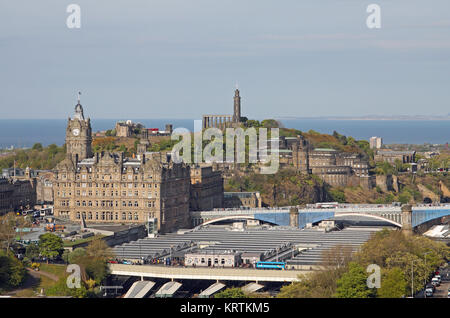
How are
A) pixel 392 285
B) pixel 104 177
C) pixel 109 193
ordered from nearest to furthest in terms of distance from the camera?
pixel 392 285
pixel 109 193
pixel 104 177

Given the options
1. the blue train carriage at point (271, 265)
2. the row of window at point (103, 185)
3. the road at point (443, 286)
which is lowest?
the road at point (443, 286)

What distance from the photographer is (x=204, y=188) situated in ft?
521

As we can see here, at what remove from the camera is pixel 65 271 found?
11169 centimetres

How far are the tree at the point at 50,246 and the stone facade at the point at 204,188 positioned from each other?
124 feet

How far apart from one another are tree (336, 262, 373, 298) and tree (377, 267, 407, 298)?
1611 mm

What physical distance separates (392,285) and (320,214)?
52.7 m

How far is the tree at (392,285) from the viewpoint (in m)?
98.5

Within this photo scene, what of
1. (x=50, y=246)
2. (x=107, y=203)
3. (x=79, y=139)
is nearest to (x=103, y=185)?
(x=107, y=203)

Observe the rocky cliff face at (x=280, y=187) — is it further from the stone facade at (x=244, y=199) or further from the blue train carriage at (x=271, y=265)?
the blue train carriage at (x=271, y=265)

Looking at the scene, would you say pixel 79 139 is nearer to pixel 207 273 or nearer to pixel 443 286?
pixel 207 273

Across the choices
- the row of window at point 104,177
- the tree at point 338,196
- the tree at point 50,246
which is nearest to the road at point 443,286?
the tree at point 50,246

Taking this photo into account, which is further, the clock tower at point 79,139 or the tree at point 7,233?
the clock tower at point 79,139

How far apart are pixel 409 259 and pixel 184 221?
152 feet

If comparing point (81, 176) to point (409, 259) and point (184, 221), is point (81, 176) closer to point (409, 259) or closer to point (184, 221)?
point (184, 221)
